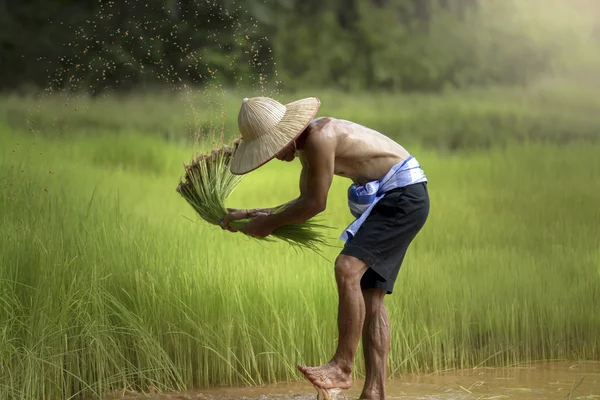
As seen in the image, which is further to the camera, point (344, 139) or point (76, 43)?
point (76, 43)

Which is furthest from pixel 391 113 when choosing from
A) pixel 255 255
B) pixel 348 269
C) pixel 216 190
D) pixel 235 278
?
pixel 348 269

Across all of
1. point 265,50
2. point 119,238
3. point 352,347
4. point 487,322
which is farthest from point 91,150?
point 352,347

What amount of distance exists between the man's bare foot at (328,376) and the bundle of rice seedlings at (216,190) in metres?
0.56

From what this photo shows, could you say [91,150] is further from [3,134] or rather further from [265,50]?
[265,50]

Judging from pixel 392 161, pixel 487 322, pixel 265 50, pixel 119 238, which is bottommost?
pixel 487 322

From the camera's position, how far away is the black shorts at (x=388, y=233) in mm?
3201

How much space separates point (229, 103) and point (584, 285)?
2.54 meters

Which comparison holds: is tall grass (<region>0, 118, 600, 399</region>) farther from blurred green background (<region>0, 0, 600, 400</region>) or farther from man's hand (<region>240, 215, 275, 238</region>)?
man's hand (<region>240, 215, 275, 238</region>)

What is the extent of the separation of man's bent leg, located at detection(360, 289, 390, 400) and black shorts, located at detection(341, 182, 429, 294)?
6 cm

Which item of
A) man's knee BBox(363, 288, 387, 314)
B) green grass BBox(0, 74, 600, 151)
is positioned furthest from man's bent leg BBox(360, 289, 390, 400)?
green grass BBox(0, 74, 600, 151)

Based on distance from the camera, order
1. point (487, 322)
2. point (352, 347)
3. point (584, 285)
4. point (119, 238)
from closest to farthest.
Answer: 1. point (352, 347)
2. point (119, 238)
3. point (487, 322)
4. point (584, 285)

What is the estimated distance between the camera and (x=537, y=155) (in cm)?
607

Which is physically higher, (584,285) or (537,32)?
(537,32)

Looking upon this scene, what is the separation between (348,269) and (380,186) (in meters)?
0.34
